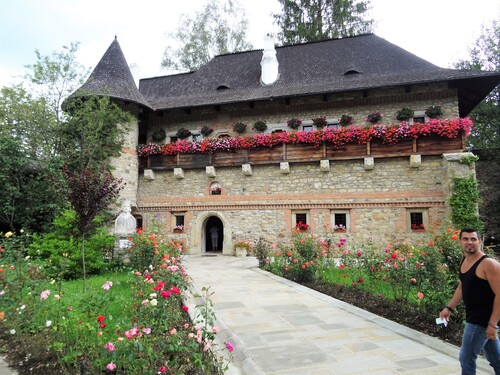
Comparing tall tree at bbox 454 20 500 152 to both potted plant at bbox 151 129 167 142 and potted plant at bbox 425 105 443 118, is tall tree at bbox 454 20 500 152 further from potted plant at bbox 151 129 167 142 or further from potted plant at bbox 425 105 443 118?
potted plant at bbox 151 129 167 142

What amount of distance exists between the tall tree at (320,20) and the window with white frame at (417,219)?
1403 centimetres

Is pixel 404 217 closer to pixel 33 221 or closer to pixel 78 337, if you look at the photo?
pixel 78 337

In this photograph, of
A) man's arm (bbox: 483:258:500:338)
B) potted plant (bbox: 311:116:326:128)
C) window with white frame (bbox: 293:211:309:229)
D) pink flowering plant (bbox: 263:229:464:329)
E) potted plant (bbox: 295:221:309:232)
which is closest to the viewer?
man's arm (bbox: 483:258:500:338)

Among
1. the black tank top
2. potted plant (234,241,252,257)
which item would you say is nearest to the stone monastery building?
potted plant (234,241,252,257)

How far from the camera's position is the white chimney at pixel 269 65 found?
15414mm

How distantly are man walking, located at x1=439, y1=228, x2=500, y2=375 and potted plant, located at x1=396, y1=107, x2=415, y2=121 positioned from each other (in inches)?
448

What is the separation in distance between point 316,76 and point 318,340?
13306 mm

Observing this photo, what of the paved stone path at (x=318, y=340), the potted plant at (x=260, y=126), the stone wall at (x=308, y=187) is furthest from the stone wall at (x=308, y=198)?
the paved stone path at (x=318, y=340)

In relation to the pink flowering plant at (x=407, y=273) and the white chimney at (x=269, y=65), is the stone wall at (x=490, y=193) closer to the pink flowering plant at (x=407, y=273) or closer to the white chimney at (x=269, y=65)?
the white chimney at (x=269, y=65)

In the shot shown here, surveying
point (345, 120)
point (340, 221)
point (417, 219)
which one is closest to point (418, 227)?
point (417, 219)

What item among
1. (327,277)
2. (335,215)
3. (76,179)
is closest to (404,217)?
(335,215)

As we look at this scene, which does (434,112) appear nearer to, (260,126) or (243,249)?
(260,126)

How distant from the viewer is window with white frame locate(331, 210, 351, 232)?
13.0 m

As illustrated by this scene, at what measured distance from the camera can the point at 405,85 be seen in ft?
40.8
